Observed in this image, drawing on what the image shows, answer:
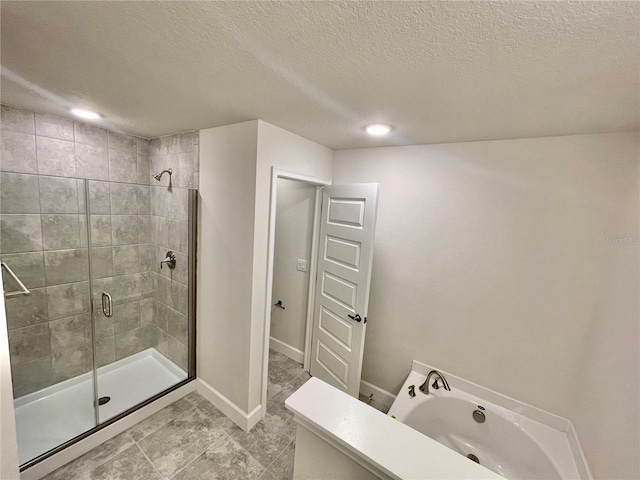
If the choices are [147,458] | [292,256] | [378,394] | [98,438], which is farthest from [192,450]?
[292,256]

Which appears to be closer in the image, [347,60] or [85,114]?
[347,60]

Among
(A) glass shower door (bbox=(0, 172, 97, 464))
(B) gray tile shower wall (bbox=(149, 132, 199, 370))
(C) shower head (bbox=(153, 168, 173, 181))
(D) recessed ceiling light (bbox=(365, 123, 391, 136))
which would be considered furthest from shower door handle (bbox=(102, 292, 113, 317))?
(D) recessed ceiling light (bbox=(365, 123, 391, 136))

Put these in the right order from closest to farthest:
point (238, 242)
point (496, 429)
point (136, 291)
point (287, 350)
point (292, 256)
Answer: point (496, 429) → point (238, 242) → point (136, 291) → point (292, 256) → point (287, 350)

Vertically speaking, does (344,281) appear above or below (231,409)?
above

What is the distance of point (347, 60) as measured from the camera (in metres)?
0.94

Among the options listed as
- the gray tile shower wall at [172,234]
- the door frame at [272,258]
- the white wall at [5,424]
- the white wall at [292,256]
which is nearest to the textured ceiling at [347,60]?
the door frame at [272,258]

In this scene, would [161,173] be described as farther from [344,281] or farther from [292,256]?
[344,281]

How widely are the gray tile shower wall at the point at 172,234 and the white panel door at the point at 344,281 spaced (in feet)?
4.01

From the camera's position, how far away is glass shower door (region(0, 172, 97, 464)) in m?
1.88

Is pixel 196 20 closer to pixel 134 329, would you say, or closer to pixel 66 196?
pixel 66 196

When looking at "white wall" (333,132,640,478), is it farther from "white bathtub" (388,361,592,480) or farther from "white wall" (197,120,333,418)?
"white wall" (197,120,333,418)

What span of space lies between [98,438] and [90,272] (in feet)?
4.21

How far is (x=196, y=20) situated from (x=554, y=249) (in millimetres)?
2191

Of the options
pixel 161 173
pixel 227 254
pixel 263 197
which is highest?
pixel 161 173
